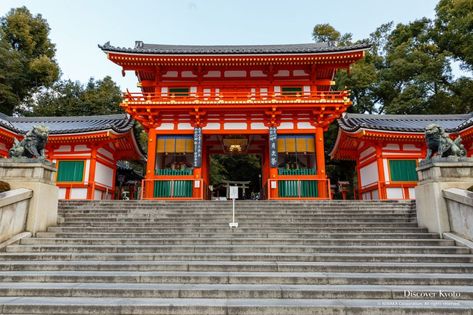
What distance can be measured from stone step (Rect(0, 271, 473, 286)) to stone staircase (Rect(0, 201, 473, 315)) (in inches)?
0.7

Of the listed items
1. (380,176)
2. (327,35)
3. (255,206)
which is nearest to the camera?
(255,206)

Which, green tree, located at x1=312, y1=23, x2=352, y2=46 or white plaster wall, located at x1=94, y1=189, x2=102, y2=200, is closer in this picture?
white plaster wall, located at x1=94, y1=189, x2=102, y2=200

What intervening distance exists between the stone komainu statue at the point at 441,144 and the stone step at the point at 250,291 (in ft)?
14.5

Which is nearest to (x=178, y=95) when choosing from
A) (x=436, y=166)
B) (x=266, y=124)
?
(x=266, y=124)

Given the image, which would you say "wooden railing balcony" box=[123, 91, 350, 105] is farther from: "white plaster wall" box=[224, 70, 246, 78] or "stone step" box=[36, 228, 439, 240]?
"stone step" box=[36, 228, 439, 240]

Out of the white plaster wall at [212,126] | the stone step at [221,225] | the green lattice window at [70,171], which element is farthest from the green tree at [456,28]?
the green lattice window at [70,171]

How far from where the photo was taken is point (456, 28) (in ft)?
89.3

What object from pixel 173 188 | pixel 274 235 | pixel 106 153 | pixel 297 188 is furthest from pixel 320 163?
pixel 106 153

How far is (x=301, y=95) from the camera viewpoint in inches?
614

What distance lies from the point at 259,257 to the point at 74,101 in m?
32.1

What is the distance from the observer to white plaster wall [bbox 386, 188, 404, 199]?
15.0 metres

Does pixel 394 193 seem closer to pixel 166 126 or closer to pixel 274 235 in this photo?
pixel 274 235

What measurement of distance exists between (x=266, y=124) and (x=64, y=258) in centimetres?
1124

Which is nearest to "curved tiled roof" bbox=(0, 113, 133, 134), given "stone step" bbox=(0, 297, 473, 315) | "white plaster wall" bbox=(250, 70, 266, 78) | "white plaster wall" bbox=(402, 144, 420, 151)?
"white plaster wall" bbox=(250, 70, 266, 78)
